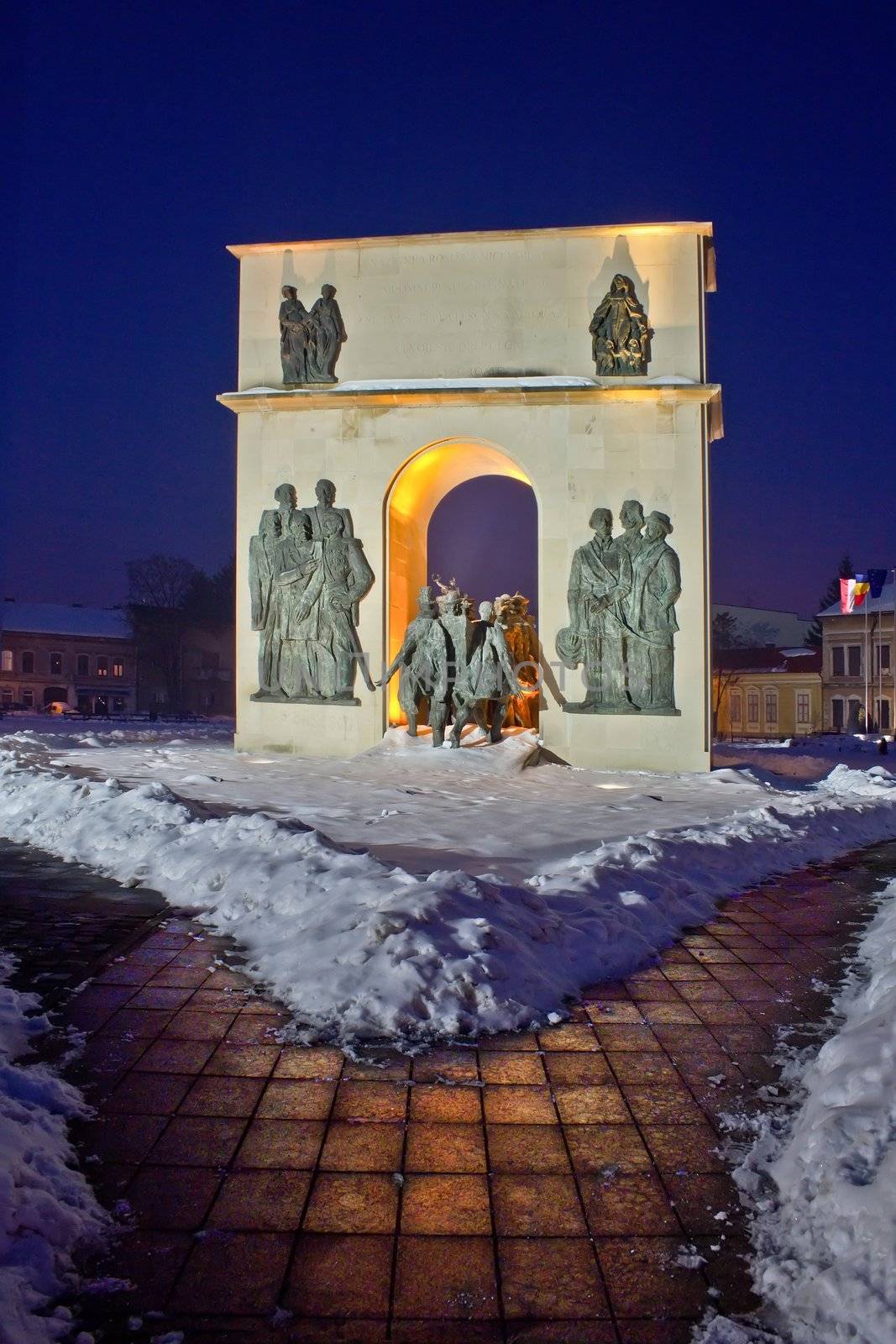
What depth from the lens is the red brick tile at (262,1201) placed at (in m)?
2.69

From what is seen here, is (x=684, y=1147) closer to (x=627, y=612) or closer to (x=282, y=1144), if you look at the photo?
(x=282, y=1144)

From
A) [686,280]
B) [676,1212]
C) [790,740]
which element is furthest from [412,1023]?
[790,740]

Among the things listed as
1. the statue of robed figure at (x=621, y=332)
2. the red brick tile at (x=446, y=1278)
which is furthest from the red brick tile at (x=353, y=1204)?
the statue of robed figure at (x=621, y=332)

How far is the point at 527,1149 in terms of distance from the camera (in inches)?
123

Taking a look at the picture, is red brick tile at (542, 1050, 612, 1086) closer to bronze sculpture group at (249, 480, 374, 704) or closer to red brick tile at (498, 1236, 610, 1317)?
red brick tile at (498, 1236, 610, 1317)

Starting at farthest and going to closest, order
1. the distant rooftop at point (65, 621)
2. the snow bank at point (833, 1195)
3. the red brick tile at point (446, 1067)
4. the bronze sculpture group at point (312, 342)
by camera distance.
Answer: the distant rooftop at point (65, 621)
the bronze sculpture group at point (312, 342)
the red brick tile at point (446, 1067)
the snow bank at point (833, 1195)

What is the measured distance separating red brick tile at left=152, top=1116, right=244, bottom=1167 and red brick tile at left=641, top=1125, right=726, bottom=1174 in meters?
1.30

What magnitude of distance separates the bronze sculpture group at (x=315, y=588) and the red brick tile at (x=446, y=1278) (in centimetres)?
1351

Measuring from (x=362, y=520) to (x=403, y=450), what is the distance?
1.29 metres

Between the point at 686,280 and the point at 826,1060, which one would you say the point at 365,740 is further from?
the point at 826,1060

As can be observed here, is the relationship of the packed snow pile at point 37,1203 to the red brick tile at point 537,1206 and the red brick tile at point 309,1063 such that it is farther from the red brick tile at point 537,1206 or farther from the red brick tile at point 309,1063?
the red brick tile at point 537,1206

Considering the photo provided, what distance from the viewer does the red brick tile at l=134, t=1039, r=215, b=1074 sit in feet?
12.1

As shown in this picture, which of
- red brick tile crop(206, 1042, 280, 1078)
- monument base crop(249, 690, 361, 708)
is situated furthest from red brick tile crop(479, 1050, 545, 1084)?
monument base crop(249, 690, 361, 708)

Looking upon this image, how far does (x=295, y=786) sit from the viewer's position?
38.3 feet
